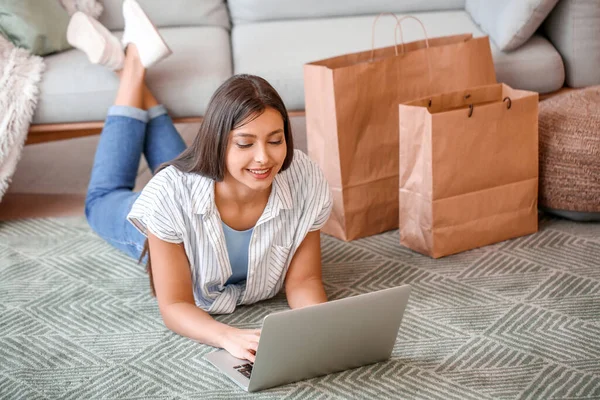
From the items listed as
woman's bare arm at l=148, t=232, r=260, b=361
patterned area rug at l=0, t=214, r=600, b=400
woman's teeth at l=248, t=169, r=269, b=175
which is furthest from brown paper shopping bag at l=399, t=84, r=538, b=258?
woman's bare arm at l=148, t=232, r=260, b=361

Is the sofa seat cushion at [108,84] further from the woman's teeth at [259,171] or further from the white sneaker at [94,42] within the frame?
the woman's teeth at [259,171]

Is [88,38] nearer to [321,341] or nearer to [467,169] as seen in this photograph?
[467,169]

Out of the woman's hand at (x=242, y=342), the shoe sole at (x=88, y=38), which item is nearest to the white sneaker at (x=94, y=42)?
the shoe sole at (x=88, y=38)

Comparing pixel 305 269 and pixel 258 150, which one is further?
pixel 305 269

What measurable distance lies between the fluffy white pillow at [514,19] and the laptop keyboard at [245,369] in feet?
4.36

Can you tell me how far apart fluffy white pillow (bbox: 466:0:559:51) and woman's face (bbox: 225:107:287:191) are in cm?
106

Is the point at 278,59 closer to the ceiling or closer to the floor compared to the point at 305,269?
closer to the ceiling

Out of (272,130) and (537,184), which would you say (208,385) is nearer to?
(272,130)

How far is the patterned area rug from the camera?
1.36 m

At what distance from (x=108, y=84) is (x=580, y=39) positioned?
138 centimetres

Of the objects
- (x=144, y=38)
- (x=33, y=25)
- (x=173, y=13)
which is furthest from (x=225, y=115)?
(x=173, y=13)

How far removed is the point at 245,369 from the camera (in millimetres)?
1367

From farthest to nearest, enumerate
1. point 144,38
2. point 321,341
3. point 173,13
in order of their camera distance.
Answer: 1. point 173,13
2. point 144,38
3. point 321,341

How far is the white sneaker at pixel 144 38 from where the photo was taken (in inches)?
85.8
